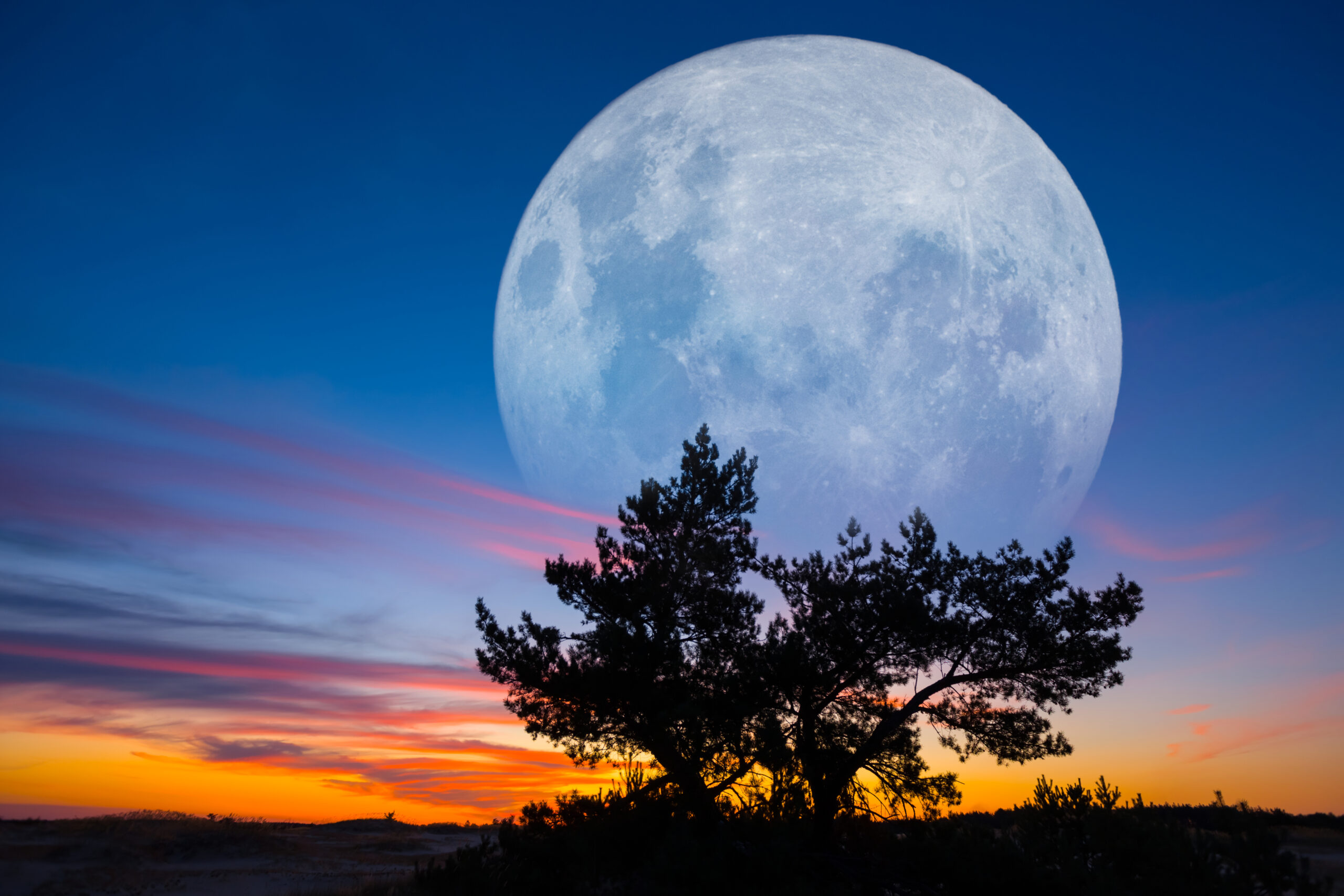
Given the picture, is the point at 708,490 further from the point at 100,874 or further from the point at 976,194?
the point at 100,874

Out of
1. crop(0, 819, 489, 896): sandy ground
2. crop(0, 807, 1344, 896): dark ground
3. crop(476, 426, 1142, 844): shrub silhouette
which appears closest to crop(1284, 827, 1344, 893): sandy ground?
crop(0, 807, 1344, 896): dark ground

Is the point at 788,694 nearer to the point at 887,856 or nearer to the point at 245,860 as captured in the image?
the point at 887,856

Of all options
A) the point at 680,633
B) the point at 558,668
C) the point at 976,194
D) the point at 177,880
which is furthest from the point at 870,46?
the point at 177,880

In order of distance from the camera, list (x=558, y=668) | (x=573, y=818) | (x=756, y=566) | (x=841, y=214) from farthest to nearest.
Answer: (x=841, y=214)
(x=756, y=566)
(x=558, y=668)
(x=573, y=818)

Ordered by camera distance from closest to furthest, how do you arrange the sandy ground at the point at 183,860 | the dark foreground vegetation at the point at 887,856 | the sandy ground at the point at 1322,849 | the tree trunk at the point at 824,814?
1. the dark foreground vegetation at the point at 887,856
2. the tree trunk at the point at 824,814
3. the sandy ground at the point at 183,860
4. the sandy ground at the point at 1322,849

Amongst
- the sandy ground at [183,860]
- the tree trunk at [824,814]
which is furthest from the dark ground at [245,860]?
the tree trunk at [824,814]

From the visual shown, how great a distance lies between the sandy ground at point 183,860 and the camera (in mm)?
17484

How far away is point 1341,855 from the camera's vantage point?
2695 centimetres

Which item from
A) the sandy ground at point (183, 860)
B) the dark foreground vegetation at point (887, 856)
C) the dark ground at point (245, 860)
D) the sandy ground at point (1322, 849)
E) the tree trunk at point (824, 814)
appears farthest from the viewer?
the sandy ground at point (1322, 849)

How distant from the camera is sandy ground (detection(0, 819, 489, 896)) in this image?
17.5 metres

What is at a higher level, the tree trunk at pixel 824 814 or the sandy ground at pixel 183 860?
the tree trunk at pixel 824 814

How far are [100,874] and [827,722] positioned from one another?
18.2 metres

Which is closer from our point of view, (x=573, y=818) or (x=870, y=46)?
(x=573, y=818)

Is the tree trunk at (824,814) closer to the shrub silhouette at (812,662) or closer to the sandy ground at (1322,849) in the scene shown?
the shrub silhouette at (812,662)
